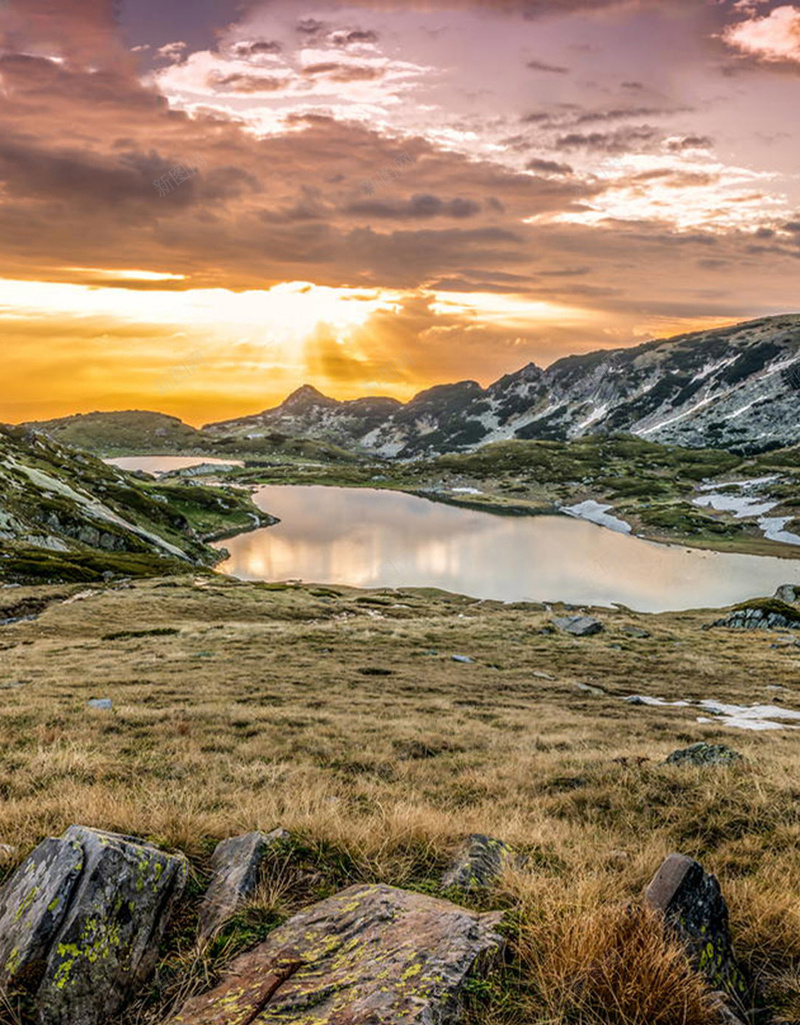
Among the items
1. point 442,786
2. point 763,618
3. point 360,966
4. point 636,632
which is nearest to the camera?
point 360,966

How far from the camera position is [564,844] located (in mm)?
7711

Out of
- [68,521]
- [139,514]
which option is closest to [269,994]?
[68,521]

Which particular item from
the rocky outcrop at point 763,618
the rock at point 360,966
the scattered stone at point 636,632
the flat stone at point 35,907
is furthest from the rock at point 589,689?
the rocky outcrop at point 763,618

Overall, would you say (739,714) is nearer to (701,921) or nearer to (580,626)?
(580,626)

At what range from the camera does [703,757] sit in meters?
12.5

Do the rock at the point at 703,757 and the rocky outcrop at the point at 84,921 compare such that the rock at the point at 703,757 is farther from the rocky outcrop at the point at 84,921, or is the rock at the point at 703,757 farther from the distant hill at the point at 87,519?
the distant hill at the point at 87,519

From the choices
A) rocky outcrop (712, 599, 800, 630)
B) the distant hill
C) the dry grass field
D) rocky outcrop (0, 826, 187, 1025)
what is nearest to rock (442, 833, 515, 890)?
the dry grass field

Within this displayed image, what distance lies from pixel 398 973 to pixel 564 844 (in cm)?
403

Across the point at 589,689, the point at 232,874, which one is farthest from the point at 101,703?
the point at 589,689

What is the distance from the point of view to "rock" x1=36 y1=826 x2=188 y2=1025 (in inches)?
175

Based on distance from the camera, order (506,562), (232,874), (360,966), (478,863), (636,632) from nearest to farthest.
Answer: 1. (360,966)
2. (232,874)
3. (478,863)
4. (636,632)
5. (506,562)

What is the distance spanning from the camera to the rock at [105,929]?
14.6 ft

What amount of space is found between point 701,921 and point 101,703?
18647 millimetres

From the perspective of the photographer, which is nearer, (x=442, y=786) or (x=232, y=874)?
(x=232, y=874)
